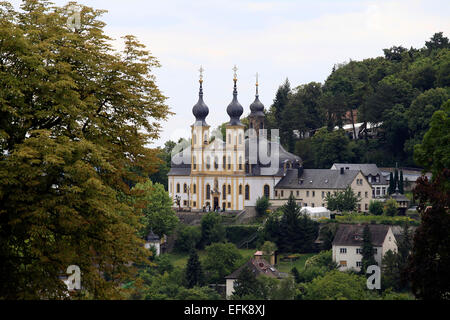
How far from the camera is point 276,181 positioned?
9175 cm

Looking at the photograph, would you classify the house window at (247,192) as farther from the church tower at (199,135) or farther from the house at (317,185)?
the church tower at (199,135)

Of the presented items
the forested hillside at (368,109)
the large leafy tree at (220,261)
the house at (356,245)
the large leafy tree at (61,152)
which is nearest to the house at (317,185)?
the forested hillside at (368,109)

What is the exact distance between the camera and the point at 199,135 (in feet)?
310

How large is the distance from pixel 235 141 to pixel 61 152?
71666mm

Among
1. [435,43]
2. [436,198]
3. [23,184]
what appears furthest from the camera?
[435,43]

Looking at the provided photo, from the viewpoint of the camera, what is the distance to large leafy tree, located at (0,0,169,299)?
22.8m

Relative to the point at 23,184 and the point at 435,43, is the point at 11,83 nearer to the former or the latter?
the point at 23,184

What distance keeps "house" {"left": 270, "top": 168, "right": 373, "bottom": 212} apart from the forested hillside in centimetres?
565

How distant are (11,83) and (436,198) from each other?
13.2 m

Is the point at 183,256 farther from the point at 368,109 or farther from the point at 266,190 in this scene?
the point at 368,109

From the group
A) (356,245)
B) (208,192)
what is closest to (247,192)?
(208,192)

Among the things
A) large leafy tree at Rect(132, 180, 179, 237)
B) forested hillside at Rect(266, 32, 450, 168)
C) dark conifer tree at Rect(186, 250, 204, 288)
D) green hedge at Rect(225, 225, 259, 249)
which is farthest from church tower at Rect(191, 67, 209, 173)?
dark conifer tree at Rect(186, 250, 204, 288)

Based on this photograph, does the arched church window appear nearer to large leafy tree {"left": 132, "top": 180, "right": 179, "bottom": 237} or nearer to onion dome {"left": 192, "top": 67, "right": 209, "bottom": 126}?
onion dome {"left": 192, "top": 67, "right": 209, "bottom": 126}
